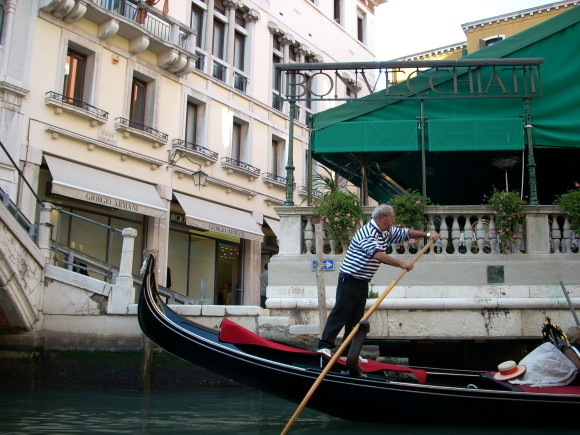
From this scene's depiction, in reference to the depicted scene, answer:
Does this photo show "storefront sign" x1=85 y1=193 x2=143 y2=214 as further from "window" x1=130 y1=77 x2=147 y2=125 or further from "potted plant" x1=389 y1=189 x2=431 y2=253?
"potted plant" x1=389 y1=189 x2=431 y2=253

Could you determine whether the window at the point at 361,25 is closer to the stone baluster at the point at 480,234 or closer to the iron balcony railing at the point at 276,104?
the iron balcony railing at the point at 276,104

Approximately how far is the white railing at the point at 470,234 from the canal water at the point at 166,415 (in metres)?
1.44

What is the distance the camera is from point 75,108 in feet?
27.9

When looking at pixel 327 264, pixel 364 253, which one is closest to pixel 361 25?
pixel 327 264

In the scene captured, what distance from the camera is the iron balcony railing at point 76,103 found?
329 inches

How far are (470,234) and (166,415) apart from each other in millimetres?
2966

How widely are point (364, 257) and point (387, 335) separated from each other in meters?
1.48

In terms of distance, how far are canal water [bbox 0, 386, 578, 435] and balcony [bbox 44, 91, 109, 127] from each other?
4.15m

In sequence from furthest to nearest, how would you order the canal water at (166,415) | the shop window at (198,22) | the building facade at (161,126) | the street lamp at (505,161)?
the shop window at (198,22) < the building facade at (161,126) < the street lamp at (505,161) < the canal water at (166,415)

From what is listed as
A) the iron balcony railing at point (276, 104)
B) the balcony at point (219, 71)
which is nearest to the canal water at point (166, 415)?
the balcony at point (219, 71)

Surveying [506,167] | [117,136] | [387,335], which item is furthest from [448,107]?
[117,136]

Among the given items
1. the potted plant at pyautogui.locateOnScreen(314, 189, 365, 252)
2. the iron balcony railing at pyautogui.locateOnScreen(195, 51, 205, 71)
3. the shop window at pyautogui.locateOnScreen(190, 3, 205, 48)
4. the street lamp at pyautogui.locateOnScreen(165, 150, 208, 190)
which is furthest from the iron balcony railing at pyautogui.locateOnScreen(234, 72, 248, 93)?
the potted plant at pyautogui.locateOnScreen(314, 189, 365, 252)

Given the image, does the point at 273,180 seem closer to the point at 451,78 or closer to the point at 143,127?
the point at 143,127

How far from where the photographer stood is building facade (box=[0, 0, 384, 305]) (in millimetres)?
8203
